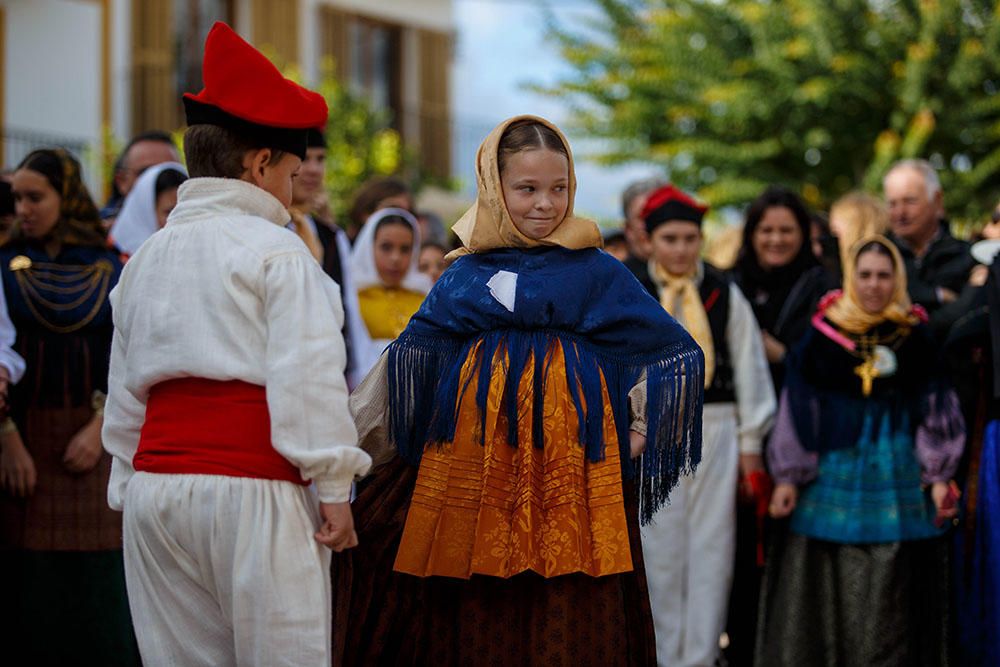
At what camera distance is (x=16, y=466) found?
4934 millimetres

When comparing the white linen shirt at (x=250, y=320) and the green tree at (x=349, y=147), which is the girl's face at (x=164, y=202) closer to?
the white linen shirt at (x=250, y=320)

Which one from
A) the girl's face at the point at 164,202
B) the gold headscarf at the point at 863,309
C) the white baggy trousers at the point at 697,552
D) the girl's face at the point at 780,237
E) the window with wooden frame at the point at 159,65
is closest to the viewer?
the girl's face at the point at 164,202

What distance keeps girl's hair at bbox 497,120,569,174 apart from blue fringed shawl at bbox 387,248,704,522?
0.28m

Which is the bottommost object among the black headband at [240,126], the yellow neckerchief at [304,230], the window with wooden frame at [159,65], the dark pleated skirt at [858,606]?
the dark pleated skirt at [858,606]

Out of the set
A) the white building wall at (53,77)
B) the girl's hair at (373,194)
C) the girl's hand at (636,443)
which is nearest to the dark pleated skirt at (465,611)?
the girl's hand at (636,443)

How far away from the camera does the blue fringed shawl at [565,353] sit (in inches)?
146

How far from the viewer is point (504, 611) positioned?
12.2 feet

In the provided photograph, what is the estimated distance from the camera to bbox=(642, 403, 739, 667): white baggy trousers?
5816 mm

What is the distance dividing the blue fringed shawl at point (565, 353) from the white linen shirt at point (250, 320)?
498 millimetres

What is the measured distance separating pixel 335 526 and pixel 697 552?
2966 millimetres

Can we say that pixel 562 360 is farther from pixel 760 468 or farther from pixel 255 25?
pixel 255 25

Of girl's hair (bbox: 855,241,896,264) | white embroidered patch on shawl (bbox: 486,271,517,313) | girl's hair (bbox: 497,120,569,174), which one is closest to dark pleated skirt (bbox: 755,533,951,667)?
girl's hair (bbox: 855,241,896,264)

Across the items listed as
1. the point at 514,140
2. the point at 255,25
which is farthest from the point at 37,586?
the point at 255,25

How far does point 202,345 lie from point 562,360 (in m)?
1.03
